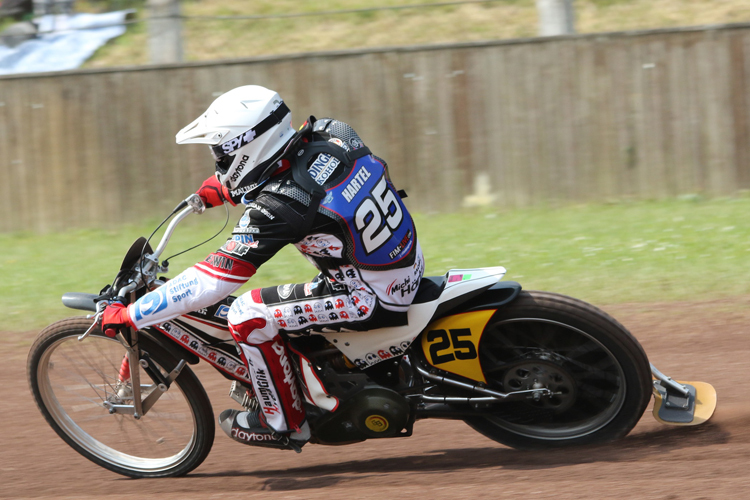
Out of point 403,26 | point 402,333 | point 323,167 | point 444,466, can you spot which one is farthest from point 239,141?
point 403,26

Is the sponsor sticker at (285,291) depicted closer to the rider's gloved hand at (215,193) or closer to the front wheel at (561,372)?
the rider's gloved hand at (215,193)

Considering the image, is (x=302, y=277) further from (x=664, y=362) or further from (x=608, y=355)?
(x=608, y=355)

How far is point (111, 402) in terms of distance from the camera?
4551mm

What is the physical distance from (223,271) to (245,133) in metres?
0.67

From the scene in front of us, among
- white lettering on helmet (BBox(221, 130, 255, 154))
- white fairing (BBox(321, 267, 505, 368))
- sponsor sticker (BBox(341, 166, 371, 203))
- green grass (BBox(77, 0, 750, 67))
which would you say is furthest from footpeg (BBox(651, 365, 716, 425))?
green grass (BBox(77, 0, 750, 67))

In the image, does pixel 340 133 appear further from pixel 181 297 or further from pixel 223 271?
pixel 181 297

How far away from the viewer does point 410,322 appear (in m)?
4.04

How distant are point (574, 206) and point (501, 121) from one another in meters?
1.60

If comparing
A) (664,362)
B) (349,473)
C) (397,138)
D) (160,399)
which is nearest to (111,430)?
(160,399)

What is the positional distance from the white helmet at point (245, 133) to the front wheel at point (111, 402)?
3.98ft

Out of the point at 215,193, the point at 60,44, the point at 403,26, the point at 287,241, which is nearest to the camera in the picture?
the point at 287,241

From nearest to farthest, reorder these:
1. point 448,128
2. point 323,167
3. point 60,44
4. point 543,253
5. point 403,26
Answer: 1. point 323,167
2. point 543,253
3. point 448,128
4. point 60,44
5. point 403,26

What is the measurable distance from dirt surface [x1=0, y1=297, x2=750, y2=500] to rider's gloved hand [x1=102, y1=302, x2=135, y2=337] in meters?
0.93

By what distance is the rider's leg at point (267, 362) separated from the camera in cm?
402
